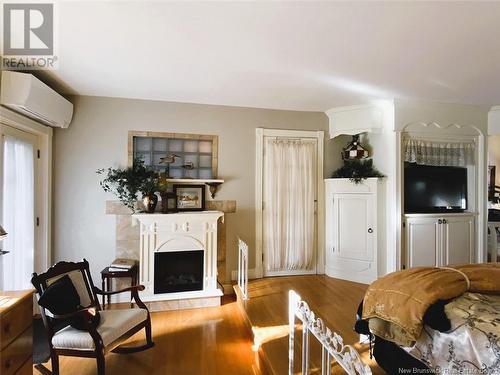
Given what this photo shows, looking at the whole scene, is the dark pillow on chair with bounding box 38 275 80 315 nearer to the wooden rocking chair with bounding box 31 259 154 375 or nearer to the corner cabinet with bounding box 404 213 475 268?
the wooden rocking chair with bounding box 31 259 154 375

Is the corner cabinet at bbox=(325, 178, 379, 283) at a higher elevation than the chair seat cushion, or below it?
higher

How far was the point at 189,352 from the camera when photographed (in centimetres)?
236

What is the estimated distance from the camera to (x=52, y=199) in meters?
3.21

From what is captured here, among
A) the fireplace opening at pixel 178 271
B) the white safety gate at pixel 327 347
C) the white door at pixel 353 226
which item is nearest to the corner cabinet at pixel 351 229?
the white door at pixel 353 226

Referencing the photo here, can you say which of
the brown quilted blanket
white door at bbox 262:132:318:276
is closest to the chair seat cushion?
the brown quilted blanket

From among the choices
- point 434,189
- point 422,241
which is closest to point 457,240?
point 422,241

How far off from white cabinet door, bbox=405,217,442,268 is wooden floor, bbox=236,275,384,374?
30.6 inches

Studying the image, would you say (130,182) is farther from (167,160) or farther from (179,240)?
(179,240)

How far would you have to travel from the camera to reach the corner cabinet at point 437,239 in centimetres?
346

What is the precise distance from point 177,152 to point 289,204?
5.60 ft

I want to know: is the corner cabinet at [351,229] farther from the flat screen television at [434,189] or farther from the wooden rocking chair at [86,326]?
the wooden rocking chair at [86,326]

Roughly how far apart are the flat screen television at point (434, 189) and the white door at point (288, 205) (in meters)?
1.28

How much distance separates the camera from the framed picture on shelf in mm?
3467

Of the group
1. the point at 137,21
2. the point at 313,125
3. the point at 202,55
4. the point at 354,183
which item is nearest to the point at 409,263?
the point at 354,183
